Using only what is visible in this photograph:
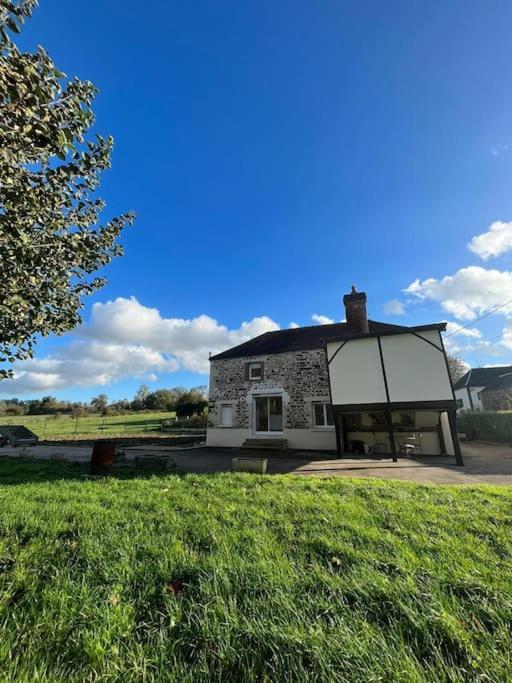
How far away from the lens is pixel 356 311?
1691cm

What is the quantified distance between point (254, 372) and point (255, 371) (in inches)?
3.4

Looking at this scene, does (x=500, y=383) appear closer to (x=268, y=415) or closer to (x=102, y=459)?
(x=268, y=415)

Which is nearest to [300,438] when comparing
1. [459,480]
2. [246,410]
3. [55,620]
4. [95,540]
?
[246,410]

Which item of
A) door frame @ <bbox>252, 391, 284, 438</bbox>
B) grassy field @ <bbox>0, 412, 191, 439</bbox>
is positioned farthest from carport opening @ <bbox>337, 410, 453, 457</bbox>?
grassy field @ <bbox>0, 412, 191, 439</bbox>

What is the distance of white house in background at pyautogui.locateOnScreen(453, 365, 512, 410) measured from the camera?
37.8m

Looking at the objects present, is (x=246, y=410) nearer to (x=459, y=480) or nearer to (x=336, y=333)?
(x=336, y=333)

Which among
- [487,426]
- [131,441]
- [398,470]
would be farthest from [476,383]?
[131,441]

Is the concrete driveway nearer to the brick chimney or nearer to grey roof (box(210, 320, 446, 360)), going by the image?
grey roof (box(210, 320, 446, 360))

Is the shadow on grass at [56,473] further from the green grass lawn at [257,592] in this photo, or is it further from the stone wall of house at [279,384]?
the stone wall of house at [279,384]

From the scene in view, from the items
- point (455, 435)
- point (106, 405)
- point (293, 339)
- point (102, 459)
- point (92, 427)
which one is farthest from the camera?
point (106, 405)

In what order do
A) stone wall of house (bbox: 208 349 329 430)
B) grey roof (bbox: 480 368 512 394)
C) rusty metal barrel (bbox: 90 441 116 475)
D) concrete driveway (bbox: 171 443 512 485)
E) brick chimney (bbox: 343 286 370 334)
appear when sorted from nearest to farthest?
1. concrete driveway (bbox: 171 443 512 485)
2. rusty metal barrel (bbox: 90 441 116 475)
3. stone wall of house (bbox: 208 349 329 430)
4. brick chimney (bbox: 343 286 370 334)
5. grey roof (bbox: 480 368 512 394)

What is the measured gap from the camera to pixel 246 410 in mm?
17328

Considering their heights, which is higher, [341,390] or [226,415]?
[341,390]

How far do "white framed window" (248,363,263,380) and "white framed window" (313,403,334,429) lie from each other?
360 cm
